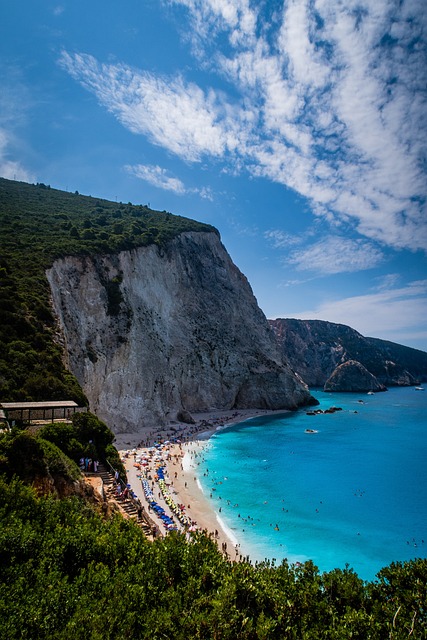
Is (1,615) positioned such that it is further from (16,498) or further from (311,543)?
(311,543)

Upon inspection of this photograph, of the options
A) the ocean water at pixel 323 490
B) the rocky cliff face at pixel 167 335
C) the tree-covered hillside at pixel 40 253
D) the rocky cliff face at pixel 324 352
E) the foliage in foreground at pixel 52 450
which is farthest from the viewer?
the rocky cliff face at pixel 324 352

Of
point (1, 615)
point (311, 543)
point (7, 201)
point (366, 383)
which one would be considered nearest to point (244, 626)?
point (1, 615)

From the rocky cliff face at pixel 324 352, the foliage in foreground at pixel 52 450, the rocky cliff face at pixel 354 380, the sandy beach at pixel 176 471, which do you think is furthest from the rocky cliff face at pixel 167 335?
the rocky cliff face at pixel 324 352

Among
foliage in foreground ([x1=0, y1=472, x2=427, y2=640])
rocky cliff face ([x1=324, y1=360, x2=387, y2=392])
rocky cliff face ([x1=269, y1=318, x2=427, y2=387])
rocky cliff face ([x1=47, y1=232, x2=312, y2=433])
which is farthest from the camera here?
rocky cliff face ([x1=269, y1=318, x2=427, y2=387])

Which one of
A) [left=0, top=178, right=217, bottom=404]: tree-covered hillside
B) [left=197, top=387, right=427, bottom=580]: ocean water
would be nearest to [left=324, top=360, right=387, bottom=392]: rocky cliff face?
[left=197, top=387, right=427, bottom=580]: ocean water

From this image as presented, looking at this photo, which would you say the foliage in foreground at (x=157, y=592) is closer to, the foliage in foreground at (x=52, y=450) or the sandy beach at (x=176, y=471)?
the foliage in foreground at (x=52, y=450)

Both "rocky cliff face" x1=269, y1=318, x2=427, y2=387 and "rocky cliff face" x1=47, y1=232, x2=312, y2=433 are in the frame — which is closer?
"rocky cliff face" x1=47, y1=232, x2=312, y2=433

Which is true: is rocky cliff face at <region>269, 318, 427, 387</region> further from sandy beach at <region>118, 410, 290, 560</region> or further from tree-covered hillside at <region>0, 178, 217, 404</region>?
sandy beach at <region>118, 410, 290, 560</region>
